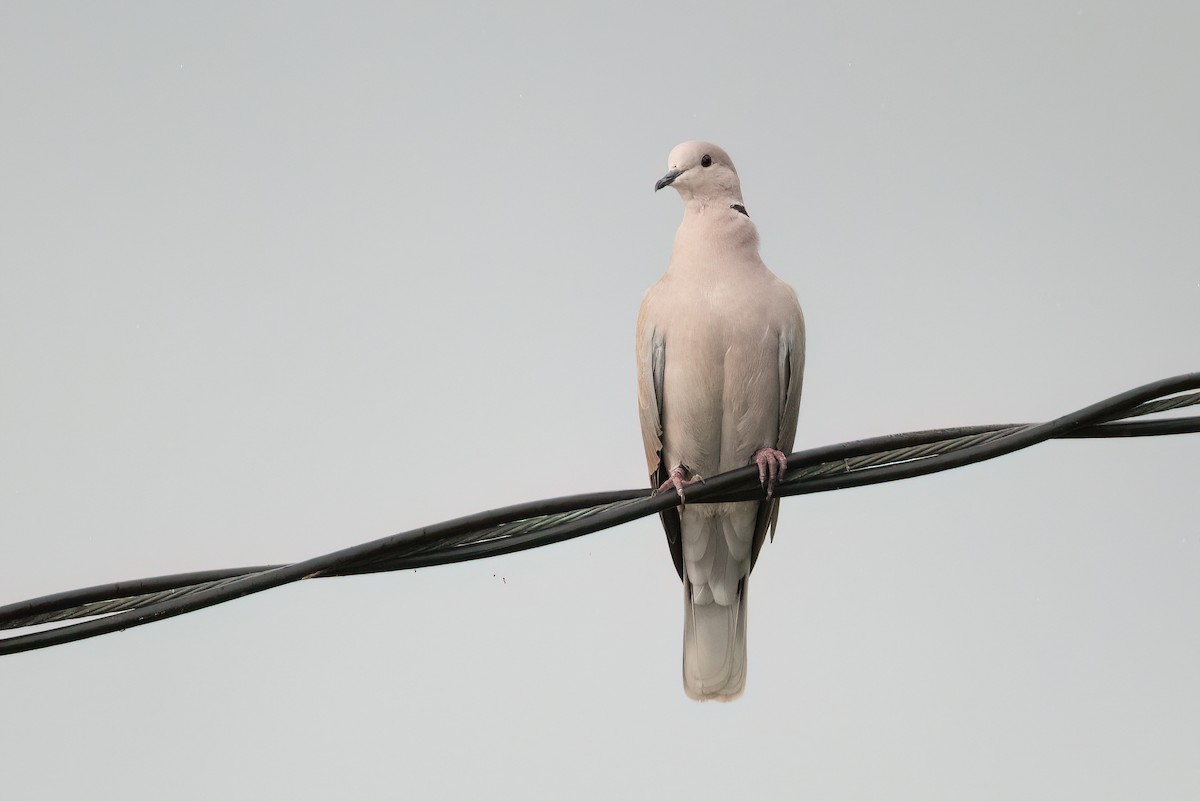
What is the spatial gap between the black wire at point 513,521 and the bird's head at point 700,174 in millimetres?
1687

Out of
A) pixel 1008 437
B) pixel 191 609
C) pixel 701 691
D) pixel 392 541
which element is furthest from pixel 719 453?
pixel 191 609

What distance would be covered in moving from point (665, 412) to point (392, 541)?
6.12ft

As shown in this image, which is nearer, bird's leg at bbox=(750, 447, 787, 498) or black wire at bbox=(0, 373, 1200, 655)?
black wire at bbox=(0, 373, 1200, 655)

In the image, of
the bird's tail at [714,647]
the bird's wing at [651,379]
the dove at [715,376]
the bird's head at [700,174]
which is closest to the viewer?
the dove at [715,376]

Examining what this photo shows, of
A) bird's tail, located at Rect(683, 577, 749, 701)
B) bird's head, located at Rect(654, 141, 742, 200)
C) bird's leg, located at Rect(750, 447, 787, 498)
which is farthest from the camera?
bird's tail, located at Rect(683, 577, 749, 701)

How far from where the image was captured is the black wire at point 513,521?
306 centimetres

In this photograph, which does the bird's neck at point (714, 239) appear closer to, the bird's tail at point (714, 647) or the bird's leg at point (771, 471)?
the bird's leg at point (771, 471)

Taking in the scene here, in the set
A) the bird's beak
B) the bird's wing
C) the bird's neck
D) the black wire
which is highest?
the bird's beak

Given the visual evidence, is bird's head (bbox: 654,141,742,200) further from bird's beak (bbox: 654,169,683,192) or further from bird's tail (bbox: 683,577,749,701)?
bird's tail (bbox: 683,577,749,701)

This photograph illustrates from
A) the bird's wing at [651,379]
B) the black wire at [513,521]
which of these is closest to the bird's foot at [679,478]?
the bird's wing at [651,379]

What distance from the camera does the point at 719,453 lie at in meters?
4.82

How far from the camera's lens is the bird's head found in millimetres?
4902

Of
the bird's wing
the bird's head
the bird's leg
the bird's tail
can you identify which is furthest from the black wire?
the bird's tail

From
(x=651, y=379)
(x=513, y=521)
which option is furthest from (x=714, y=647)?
(x=513, y=521)
